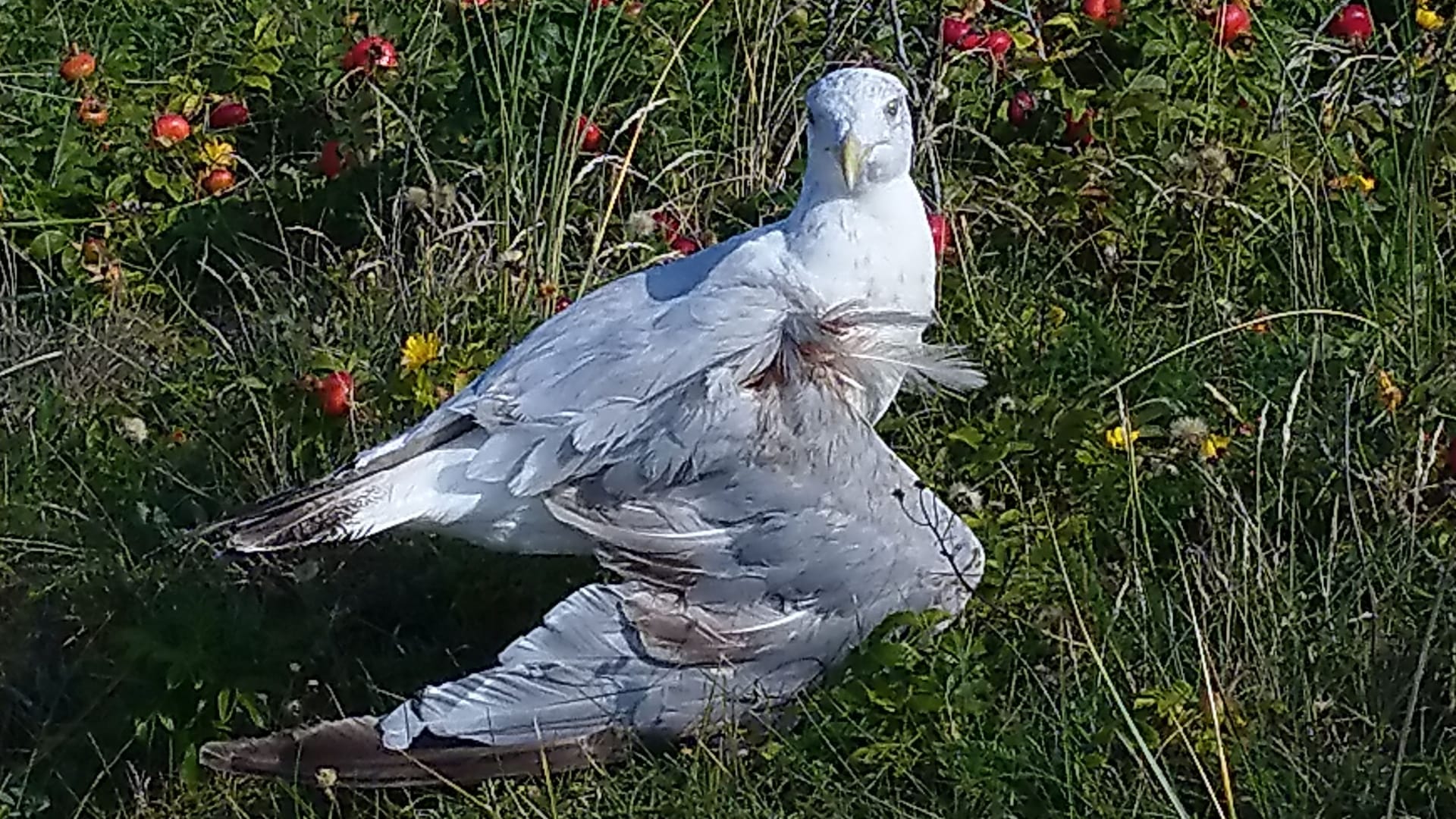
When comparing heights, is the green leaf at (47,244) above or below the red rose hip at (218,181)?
below

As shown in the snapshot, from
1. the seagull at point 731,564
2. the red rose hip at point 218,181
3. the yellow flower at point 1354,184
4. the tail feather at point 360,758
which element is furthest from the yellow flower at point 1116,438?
the red rose hip at point 218,181

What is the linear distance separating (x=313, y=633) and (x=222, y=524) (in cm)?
40

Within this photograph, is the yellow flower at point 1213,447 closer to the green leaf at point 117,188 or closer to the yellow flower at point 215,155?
the yellow flower at point 215,155

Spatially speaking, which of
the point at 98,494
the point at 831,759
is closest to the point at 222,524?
the point at 98,494

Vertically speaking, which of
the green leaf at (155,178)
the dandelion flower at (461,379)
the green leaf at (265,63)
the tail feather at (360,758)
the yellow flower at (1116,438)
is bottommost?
the tail feather at (360,758)

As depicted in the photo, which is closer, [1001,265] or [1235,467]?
[1235,467]

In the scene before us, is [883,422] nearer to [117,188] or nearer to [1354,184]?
[1354,184]

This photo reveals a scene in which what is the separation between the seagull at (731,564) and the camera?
10.5 ft

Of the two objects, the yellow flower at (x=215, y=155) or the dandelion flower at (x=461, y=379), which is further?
the yellow flower at (x=215, y=155)

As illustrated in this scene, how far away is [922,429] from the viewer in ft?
13.2

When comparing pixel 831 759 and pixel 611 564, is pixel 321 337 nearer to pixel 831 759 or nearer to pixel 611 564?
pixel 611 564

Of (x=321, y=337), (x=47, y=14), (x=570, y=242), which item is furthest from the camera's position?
(x=47, y=14)

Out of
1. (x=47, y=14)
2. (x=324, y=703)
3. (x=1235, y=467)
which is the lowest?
(x=324, y=703)

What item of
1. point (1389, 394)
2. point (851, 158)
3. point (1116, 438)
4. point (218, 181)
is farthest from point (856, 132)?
point (218, 181)
